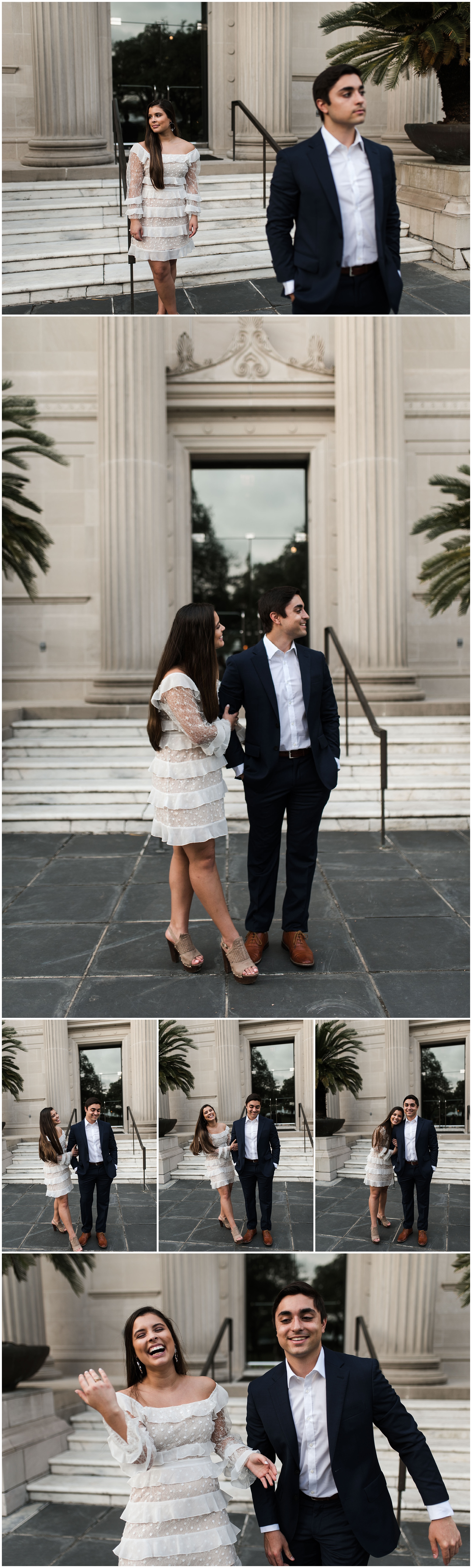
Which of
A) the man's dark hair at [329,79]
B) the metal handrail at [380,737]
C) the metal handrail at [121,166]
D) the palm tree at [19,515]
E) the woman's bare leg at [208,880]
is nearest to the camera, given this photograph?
the woman's bare leg at [208,880]

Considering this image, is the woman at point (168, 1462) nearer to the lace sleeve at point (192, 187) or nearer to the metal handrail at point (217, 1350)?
the metal handrail at point (217, 1350)

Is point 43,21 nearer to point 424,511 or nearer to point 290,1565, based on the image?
point 424,511

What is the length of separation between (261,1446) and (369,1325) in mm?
7032

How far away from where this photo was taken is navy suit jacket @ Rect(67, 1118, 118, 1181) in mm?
3365

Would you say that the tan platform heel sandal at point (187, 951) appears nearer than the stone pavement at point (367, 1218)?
No

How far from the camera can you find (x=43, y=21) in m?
11.6

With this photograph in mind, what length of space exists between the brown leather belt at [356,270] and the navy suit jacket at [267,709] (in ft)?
6.29

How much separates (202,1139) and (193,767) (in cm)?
149

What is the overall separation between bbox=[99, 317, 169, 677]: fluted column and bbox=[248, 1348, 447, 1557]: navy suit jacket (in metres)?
9.59

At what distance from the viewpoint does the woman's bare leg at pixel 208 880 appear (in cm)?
459

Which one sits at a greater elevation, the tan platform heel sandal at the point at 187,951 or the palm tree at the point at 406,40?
the palm tree at the point at 406,40

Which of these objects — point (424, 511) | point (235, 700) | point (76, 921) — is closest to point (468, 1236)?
point (235, 700)

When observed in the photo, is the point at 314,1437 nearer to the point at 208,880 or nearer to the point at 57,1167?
the point at 57,1167

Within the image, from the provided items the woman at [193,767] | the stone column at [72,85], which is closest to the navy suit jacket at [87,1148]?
the woman at [193,767]
